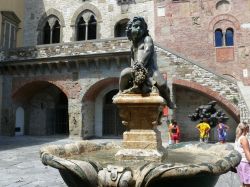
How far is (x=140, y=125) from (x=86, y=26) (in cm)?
1869

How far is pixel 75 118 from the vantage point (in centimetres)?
1812

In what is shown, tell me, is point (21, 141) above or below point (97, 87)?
below

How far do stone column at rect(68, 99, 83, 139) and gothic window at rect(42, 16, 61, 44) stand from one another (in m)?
6.74

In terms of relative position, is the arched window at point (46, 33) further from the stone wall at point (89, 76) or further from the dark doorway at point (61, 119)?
the dark doorway at point (61, 119)

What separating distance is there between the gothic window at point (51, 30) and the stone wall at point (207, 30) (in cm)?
745

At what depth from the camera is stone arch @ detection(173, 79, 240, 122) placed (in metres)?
15.3

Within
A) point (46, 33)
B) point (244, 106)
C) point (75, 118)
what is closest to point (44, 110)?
point (75, 118)

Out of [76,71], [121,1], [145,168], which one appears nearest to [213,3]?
[121,1]

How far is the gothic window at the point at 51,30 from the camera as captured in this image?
895 inches

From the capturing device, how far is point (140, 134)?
4.23 metres

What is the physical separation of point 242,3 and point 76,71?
11.1 meters

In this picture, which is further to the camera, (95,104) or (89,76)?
(95,104)

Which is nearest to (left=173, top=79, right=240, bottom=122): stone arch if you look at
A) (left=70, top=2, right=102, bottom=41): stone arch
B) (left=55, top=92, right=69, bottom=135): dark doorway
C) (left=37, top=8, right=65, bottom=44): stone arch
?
(left=70, top=2, right=102, bottom=41): stone arch

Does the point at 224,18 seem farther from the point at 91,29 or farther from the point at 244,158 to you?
the point at 244,158
